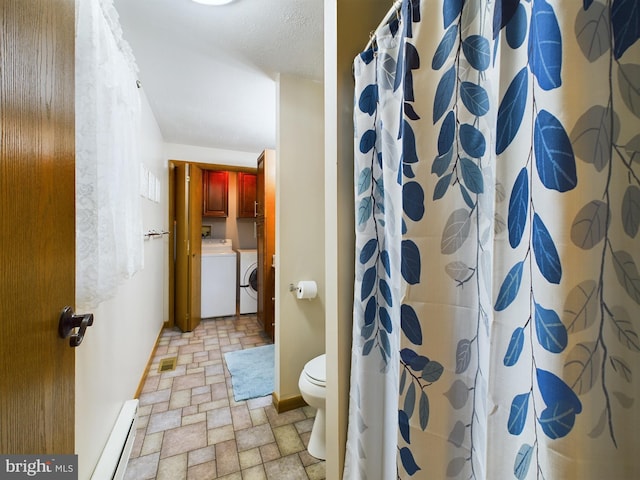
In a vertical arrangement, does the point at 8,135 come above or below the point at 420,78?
below

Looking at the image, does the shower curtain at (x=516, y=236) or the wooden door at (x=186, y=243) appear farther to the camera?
the wooden door at (x=186, y=243)

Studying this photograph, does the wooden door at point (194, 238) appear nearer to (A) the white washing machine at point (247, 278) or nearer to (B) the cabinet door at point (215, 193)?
(B) the cabinet door at point (215, 193)

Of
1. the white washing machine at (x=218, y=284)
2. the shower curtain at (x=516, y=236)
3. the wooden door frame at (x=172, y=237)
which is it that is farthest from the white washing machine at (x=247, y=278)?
the shower curtain at (x=516, y=236)

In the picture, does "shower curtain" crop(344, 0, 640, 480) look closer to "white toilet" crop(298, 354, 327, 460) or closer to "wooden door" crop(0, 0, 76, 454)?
"white toilet" crop(298, 354, 327, 460)

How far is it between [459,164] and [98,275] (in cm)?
120

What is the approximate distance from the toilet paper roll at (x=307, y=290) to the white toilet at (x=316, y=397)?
0.49m

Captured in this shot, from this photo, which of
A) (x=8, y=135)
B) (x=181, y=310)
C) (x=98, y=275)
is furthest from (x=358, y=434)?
(x=181, y=310)

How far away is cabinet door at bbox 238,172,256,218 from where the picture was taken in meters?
4.00

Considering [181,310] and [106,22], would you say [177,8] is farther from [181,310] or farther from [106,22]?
[181,310]

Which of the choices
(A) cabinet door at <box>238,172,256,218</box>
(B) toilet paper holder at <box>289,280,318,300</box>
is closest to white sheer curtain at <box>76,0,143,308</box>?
(B) toilet paper holder at <box>289,280,318,300</box>

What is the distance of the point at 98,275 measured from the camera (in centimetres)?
95

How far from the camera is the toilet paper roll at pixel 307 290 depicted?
193 cm

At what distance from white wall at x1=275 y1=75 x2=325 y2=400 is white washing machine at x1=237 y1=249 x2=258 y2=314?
2019mm

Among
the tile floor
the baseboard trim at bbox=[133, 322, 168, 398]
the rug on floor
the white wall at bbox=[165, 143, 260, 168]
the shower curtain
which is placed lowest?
the tile floor
